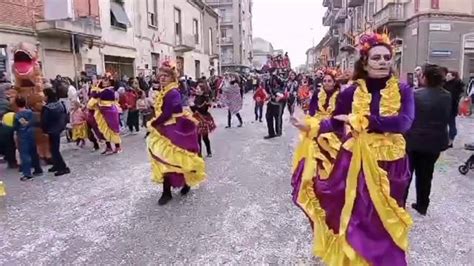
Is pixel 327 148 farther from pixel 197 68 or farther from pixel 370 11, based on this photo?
pixel 197 68

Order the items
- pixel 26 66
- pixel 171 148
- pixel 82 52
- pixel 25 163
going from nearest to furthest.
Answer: pixel 171 148, pixel 25 163, pixel 26 66, pixel 82 52

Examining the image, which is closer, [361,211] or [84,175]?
[361,211]

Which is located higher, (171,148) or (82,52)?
(82,52)

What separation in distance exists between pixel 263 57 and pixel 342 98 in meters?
90.8

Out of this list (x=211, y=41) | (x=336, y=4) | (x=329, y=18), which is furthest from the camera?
(x=329, y=18)

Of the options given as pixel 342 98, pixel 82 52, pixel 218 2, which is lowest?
pixel 342 98

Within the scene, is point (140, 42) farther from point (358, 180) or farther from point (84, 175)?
point (358, 180)

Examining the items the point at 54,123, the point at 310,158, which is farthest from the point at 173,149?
the point at 54,123

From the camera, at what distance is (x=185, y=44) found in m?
25.1

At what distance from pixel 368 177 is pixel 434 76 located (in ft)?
7.93

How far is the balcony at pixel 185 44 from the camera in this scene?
2429 centimetres

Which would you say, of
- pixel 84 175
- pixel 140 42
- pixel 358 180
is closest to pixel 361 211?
pixel 358 180

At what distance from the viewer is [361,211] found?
2.83 meters

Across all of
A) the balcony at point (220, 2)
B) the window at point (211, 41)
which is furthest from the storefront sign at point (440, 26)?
the balcony at point (220, 2)
